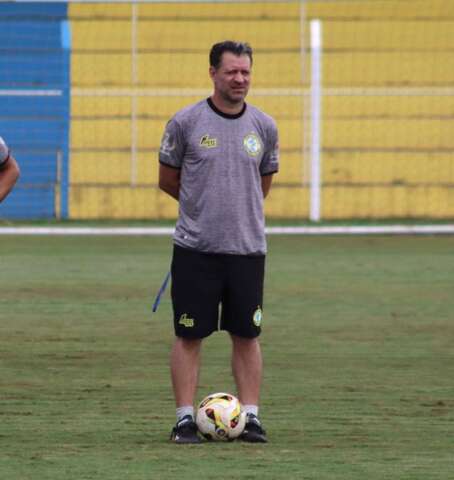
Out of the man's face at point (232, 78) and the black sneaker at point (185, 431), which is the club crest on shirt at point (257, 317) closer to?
the black sneaker at point (185, 431)

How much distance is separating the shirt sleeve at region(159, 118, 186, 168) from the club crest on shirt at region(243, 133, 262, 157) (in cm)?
28

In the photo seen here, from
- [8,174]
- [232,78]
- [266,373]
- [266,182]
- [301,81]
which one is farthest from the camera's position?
[301,81]

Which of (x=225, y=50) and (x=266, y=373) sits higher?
(x=225, y=50)

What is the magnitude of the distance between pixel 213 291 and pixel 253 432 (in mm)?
670

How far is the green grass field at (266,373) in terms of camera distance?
6.60 metres

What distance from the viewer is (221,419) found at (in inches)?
279

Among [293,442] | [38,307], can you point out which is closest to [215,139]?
[293,442]

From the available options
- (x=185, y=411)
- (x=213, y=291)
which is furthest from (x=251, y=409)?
(x=213, y=291)

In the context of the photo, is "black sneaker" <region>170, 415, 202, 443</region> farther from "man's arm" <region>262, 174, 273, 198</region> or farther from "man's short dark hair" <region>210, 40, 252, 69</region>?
"man's short dark hair" <region>210, 40, 252, 69</region>

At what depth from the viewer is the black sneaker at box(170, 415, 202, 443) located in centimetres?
707

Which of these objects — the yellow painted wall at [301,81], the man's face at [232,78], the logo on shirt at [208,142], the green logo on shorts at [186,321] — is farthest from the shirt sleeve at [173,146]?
the yellow painted wall at [301,81]

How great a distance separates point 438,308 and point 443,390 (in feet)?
15.2

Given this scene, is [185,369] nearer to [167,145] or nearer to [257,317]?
[257,317]

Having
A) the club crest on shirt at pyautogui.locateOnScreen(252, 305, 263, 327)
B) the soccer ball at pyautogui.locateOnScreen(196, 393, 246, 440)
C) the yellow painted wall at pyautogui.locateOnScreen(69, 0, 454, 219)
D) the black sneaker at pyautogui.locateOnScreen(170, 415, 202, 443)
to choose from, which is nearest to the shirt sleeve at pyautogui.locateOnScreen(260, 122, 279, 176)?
the club crest on shirt at pyautogui.locateOnScreen(252, 305, 263, 327)
